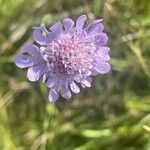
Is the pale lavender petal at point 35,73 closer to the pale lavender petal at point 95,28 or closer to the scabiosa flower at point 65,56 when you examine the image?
the scabiosa flower at point 65,56

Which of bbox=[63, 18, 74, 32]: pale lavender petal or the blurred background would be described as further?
the blurred background

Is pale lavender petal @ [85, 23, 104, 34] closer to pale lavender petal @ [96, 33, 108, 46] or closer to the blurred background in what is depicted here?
pale lavender petal @ [96, 33, 108, 46]

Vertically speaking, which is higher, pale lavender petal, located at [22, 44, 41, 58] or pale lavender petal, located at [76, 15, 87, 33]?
pale lavender petal, located at [76, 15, 87, 33]

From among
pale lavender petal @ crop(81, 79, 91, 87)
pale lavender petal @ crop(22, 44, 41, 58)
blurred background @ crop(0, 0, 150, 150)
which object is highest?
pale lavender petal @ crop(22, 44, 41, 58)

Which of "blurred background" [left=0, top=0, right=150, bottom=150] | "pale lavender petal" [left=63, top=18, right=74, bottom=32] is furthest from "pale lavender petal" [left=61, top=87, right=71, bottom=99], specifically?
"blurred background" [left=0, top=0, right=150, bottom=150]

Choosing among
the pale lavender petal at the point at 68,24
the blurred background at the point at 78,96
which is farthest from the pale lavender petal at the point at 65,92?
the blurred background at the point at 78,96

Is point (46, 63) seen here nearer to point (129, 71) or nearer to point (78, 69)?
point (78, 69)

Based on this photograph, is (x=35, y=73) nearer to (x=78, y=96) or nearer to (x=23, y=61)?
(x=23, y=61)
